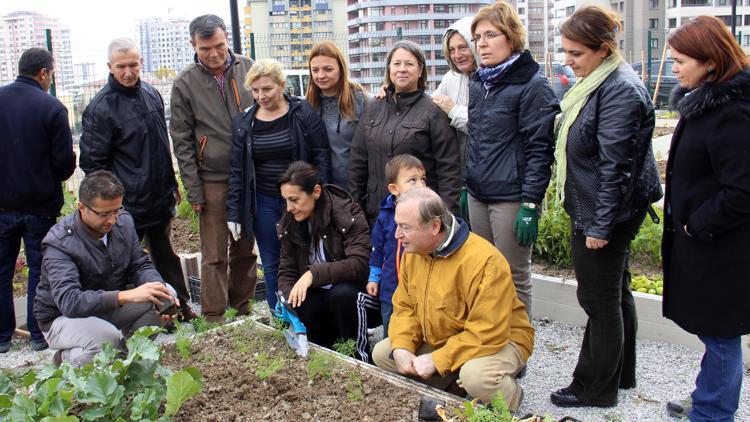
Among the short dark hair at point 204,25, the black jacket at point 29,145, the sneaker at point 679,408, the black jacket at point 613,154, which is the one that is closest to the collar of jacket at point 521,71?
the black jacket at point 613,154

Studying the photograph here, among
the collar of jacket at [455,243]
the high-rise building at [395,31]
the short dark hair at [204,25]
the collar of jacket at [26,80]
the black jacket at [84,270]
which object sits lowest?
the black jacket at [84,270]

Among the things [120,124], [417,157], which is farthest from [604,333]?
[120,124]

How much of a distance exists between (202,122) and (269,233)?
909mm

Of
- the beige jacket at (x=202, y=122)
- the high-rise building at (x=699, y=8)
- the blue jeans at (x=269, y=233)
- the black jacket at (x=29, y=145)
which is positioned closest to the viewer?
the blue jeans at (x=269, y=233)

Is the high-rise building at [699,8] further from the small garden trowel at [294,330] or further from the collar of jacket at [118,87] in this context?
the small garden trowel at [294,330]

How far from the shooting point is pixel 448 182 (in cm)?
431

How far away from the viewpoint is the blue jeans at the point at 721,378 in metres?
3.20

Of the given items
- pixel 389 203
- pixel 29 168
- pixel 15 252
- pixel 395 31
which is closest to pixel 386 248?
pixel 389 203

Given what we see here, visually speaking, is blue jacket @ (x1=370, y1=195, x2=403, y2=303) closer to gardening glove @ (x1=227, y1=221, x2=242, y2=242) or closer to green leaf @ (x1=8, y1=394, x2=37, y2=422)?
gardening glove @ (x1=227, y1=221, x2=242, y2=242)

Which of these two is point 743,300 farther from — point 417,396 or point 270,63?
point 270,63

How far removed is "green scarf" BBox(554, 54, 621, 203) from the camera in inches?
135

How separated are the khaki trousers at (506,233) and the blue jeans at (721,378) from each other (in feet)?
3.47

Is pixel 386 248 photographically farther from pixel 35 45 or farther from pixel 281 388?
pixel 35 45

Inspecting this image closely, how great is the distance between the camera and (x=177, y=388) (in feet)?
10.0
